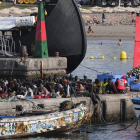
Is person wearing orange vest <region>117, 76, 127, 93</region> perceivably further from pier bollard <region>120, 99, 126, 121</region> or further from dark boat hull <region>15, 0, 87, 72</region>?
dark boat hull <region>15, 0, 87, 72</region>

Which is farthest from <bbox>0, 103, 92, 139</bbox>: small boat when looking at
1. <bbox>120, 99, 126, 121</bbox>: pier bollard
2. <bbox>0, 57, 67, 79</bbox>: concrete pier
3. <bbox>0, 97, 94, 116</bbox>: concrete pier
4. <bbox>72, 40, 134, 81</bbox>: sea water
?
<bbox>72, 40, 134, 81</bbox>: sea water

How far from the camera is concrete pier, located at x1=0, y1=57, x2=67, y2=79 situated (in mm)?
27359

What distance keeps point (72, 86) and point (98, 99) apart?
1975 millimetres

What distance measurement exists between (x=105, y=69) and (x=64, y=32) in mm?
12506

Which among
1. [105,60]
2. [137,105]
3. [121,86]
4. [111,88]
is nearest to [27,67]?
[111,88]

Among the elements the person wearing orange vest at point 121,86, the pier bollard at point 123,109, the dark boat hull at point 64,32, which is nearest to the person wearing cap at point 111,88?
the person wearing orange vest at point 121,86

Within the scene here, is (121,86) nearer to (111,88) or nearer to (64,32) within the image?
(111,88)

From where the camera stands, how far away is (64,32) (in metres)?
31.0

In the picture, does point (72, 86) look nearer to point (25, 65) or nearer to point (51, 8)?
point (25, 65)

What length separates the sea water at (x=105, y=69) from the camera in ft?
67.1

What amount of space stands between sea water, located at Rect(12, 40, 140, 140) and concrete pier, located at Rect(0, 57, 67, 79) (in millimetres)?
6805

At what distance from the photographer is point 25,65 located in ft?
89.7

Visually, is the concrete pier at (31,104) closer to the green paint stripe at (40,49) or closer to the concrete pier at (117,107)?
the concrete pier at (117,107)

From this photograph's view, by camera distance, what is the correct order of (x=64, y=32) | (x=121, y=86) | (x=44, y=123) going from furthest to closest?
(x=64, y=32) < (x=121, y=86) < (x=44, y=123)
